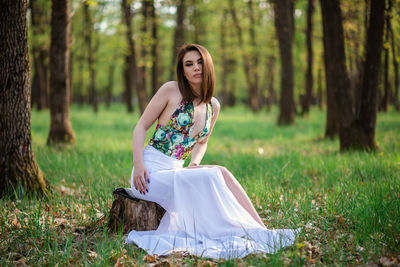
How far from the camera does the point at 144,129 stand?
3756mm

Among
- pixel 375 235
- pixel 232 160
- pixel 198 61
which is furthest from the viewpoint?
pixel 232 160

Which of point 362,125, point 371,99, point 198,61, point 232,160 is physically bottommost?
point 232,160

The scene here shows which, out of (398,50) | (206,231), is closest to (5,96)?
(206,231)

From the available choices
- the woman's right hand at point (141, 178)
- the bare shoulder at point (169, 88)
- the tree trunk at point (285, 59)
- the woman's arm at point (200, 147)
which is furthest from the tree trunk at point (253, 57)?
the woman's right hand at point (141, 178)

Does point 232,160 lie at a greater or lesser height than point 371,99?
lesser

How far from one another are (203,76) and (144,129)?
0.85m

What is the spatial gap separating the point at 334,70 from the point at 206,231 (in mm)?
6380

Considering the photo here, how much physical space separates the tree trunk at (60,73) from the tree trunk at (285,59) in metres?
9.35

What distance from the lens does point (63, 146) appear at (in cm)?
892

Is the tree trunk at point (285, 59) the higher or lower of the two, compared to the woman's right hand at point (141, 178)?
higher

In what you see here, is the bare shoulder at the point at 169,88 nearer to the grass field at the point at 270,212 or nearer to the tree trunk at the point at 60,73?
the grass field at the point at 270,212

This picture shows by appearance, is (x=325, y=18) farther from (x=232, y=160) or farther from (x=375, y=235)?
(x=375, y=235)

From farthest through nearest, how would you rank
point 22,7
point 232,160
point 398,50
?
point 398,50
point 232,160
point 22,7

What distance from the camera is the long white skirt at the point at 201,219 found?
3395 millimetres
